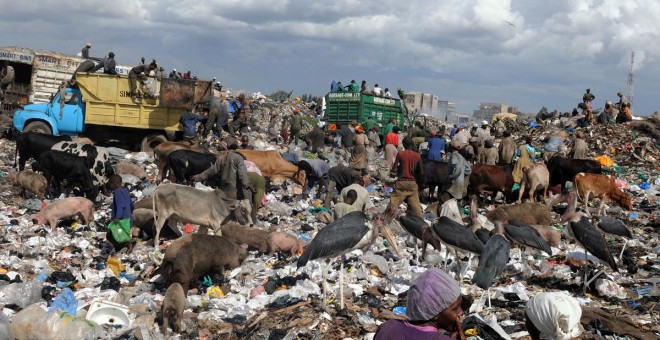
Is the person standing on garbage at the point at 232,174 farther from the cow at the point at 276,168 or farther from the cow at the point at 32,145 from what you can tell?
the cow at the point at 32,145

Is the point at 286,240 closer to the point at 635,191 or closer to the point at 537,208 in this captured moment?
the point at 537,208

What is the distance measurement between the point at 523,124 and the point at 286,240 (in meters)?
21.7

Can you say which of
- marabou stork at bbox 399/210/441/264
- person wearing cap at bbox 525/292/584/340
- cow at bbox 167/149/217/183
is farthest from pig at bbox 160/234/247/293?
cow at bbox 167/149/217/183

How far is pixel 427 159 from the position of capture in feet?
54.3

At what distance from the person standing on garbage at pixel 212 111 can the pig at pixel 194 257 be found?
10691 mm

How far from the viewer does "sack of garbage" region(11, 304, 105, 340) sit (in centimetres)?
718

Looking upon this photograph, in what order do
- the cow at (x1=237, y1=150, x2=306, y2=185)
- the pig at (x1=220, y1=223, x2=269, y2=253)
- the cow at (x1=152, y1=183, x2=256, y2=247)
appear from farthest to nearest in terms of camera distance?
the cow at (x1=237, y1=150, x2=306, y2=185) → the cow at (x1=152, y1=183, x2=256, y2=247) → the pig at (x1=220, y1=223, x2=269, y2=253)

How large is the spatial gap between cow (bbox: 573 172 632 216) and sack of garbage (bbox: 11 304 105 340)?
481 inches

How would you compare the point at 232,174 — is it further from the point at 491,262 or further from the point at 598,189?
the point at 598,189

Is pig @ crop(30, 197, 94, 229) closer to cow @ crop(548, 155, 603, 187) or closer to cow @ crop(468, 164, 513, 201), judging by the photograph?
cow @ crop(468, 164, 513, 201)

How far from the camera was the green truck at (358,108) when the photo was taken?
26.0m

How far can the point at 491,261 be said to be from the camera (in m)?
8.08

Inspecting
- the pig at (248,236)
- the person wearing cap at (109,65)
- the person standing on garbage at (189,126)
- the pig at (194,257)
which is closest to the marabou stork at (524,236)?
the pig at (248,236)

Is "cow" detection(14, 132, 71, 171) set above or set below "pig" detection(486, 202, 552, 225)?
above
